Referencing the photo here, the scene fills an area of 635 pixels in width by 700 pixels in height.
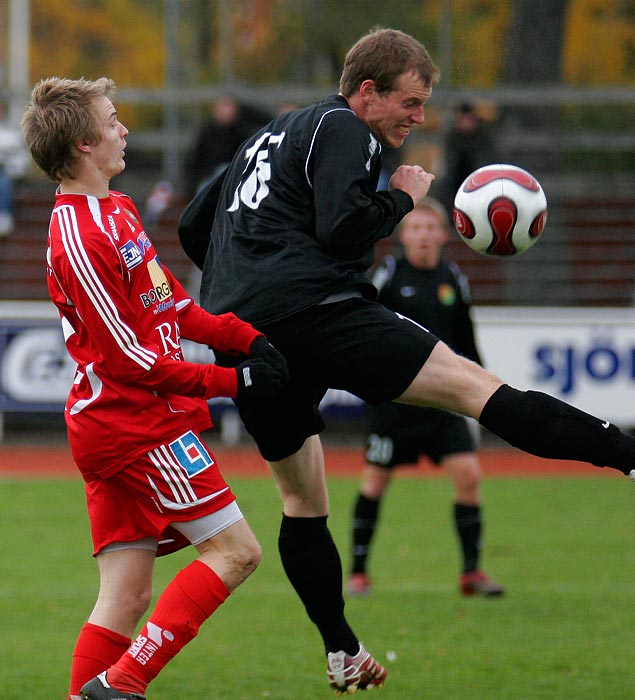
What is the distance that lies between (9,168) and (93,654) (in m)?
14.3

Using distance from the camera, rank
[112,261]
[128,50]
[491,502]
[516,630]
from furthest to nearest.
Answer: [128,50], [491,502], [516,630], [112,261]

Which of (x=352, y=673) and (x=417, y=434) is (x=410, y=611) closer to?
(x=417, y=434)

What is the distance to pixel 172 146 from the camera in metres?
18.5

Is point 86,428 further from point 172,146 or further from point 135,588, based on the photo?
point 172,146

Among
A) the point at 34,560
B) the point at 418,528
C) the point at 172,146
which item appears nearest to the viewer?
the point at 34,560

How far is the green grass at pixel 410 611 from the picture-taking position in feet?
17.6

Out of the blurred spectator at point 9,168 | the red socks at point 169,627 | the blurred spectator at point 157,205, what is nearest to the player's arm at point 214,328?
the red socks at point 169,627

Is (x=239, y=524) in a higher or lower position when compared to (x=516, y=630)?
higher

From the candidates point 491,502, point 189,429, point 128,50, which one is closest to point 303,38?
point 128,50

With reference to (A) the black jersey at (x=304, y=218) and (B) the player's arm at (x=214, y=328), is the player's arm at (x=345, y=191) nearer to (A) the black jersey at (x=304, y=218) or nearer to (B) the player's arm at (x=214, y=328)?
(A) the black jersey at (x=304, y=218)

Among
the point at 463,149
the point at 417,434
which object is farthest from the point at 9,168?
the point at 417,434

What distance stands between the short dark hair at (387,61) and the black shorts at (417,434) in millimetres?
3319

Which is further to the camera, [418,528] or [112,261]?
[418,528]

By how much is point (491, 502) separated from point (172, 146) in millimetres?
9353
